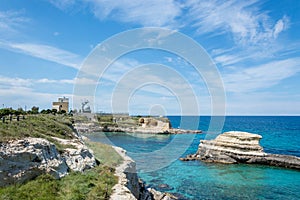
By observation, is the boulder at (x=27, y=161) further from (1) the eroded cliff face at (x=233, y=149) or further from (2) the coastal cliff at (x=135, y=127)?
(2) the coastal cliff at (x=135, y=127)

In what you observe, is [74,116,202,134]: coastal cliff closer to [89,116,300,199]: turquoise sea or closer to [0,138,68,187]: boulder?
[89,116,300,199]: turquoise sea

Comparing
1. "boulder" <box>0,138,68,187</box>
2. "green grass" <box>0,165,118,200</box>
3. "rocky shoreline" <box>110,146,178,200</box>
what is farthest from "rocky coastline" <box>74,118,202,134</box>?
"green grass" <box>0,165,118,200</box>

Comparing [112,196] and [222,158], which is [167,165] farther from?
[112,196]

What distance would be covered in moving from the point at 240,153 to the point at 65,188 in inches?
1479

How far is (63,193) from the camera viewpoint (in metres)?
11.0

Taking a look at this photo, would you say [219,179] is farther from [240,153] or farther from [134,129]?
[134,129]

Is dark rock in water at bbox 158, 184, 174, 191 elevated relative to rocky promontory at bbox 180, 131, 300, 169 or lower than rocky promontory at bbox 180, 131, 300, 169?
lower

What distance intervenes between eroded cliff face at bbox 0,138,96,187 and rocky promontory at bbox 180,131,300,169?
31.6 m

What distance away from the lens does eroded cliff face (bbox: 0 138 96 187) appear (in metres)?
10.5

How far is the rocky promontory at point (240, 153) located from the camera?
40.5 m

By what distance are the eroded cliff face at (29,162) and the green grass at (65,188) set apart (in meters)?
0.43

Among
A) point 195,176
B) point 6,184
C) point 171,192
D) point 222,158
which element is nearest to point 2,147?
point 6,184

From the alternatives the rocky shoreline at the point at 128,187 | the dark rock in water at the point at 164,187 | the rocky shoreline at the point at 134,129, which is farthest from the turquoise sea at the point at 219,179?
the rocky shoreline at the point at 134,129

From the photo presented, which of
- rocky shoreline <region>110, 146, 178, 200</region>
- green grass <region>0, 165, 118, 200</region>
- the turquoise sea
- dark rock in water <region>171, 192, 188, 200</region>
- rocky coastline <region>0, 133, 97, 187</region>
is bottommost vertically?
the turquoise sea
